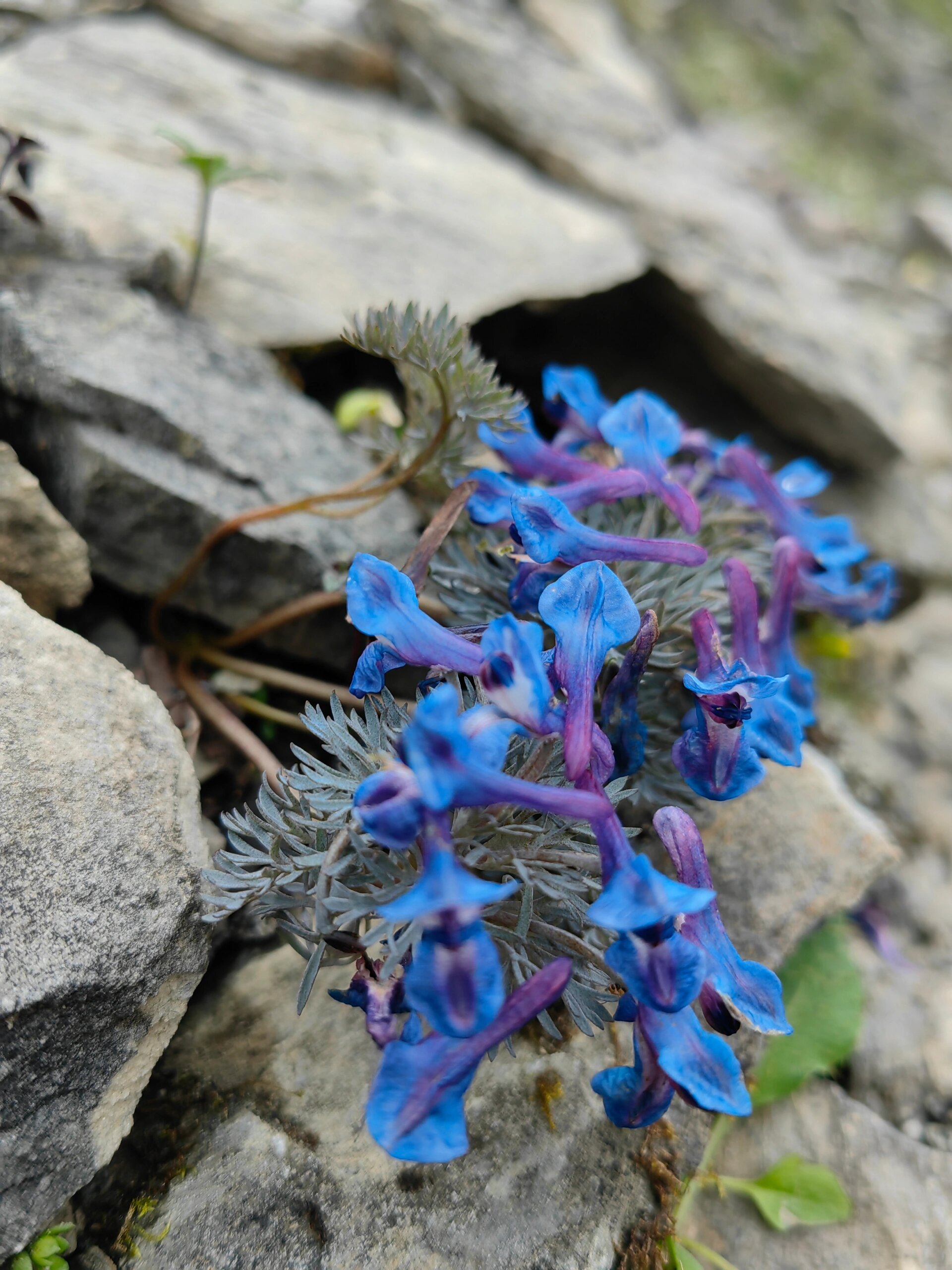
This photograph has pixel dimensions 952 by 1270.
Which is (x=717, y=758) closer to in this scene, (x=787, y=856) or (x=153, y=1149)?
(x=787, y=856)

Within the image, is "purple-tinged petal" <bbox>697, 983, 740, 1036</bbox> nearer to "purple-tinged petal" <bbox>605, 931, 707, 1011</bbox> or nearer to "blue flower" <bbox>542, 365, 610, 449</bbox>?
"purple-tinged petal" <bbox>605, 931, 707, 1011</bbox>

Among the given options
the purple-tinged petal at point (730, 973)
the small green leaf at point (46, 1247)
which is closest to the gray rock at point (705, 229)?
the purple-tinged petal at point (730, 973)

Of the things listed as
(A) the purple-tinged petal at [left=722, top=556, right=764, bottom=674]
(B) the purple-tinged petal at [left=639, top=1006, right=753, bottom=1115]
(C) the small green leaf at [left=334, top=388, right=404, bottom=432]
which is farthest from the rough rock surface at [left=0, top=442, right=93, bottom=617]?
(B) the purple-tinged petal at [left=639, top=1006, right=753, bottom=1115]

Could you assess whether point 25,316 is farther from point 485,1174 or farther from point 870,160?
point 870,160

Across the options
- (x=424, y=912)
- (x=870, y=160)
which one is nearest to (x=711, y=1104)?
(x=424, y=912)

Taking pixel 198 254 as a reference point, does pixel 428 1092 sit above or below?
above

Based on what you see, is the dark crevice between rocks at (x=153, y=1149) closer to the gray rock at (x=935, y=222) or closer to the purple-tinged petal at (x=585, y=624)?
the purple-tinged petal at (x=585, y=624)

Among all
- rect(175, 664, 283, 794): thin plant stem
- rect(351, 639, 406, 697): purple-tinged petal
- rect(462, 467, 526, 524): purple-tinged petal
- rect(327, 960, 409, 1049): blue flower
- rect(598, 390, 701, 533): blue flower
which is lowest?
rect(175, 664, 283, 794): thin plant stem

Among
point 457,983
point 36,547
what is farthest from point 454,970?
point 36,547
